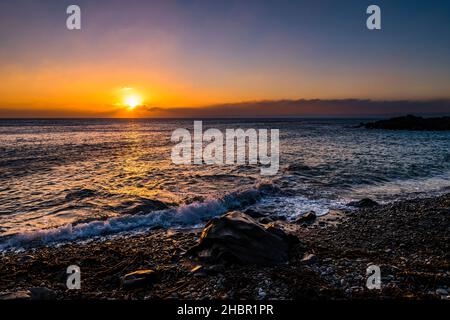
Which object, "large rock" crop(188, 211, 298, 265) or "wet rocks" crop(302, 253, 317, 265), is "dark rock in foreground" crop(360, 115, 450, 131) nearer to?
"wet rocks" crop(302, 253, 317, 265)

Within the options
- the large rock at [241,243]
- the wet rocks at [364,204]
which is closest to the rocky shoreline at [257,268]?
the large rock at [241,243]

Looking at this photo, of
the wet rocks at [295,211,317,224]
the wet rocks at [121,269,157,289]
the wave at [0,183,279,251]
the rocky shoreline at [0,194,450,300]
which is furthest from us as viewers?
the wet rocks at [295,211,317,224]

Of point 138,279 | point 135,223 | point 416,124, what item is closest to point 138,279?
point 138,279

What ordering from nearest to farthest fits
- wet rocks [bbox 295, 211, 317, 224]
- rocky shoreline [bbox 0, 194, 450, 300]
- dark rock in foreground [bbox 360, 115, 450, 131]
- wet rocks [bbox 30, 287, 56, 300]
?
wet rocks [bbox 30, 287, 56, 300] < rocky shoreline [bbox 0, 194, 450, 300] < wet rocks [bbox 295, 211, 317, 224] < dark rock in foreground [bbox 360, 115, 450, 131]

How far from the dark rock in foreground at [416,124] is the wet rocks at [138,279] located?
94642 mm

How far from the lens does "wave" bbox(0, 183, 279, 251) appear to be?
10.1 meters

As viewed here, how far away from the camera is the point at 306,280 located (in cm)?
643

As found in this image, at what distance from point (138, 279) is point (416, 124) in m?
99.5

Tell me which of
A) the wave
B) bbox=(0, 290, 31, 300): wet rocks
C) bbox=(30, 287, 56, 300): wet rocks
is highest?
bbox=(0, 290, 31, 300): wet rocks

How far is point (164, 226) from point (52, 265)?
14.2 feet

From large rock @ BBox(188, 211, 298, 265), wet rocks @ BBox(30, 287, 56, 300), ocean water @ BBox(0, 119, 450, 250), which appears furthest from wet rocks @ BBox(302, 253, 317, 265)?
wet rocks @ BBox(30, 287, 56, 300)

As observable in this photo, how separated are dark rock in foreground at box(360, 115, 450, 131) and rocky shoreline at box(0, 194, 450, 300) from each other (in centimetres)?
8640

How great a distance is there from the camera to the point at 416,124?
8531cm
